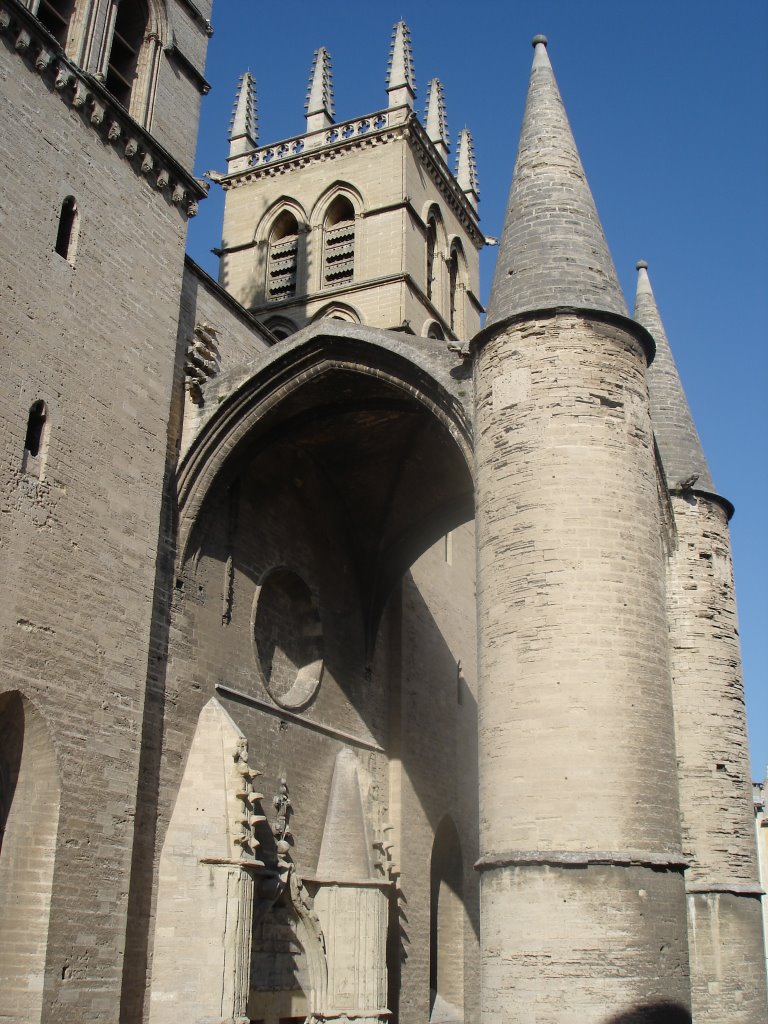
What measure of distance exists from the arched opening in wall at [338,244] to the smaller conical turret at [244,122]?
2.44m

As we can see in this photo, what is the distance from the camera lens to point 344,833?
41.2 ft

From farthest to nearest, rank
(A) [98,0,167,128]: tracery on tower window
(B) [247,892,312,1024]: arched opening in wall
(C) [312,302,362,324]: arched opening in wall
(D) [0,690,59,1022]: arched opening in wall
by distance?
(C) [312,302,362,324]: arched opening in wall
(A) [98,0,167,128]: tracery on tower window
(B) [247,892,312,1024]: arched opening in wall
(D) [0,690,59,1022]: arched opening in wall

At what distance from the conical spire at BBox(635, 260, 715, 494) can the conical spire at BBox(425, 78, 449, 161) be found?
887 centimetres

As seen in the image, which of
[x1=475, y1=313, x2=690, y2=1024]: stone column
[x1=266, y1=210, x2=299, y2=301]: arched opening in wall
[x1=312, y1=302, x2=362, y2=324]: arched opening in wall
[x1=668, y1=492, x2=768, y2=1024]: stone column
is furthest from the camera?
[x1=266, y1=210, x2=299, y2=301]: arched opening in wall

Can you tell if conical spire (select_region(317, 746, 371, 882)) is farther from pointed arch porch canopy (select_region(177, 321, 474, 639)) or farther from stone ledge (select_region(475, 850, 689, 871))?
stone ledge (select_region(475, 850, 689, 871))

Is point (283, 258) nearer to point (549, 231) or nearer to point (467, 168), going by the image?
point (467, 168)

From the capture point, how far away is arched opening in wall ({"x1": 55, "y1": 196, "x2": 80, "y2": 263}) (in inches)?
400

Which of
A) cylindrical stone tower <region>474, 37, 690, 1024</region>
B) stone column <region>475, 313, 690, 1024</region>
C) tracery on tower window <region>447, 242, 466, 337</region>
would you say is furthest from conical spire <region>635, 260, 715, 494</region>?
tracery on tower window <region>447, 242, 466, 337</region>

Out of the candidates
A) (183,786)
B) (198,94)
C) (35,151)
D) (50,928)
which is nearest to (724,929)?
(183,786)

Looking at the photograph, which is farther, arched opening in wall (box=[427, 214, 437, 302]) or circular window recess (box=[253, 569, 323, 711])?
arched opening in wall (box=[427, 214, 437, 302])

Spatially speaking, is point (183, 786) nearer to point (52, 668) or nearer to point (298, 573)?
point (52, 668)

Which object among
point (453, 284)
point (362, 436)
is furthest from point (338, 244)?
point (362, 436)

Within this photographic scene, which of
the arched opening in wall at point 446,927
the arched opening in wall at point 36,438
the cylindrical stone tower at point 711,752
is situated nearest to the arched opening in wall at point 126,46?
the arched opening in wall at point 36,438

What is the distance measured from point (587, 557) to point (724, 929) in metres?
4.40
